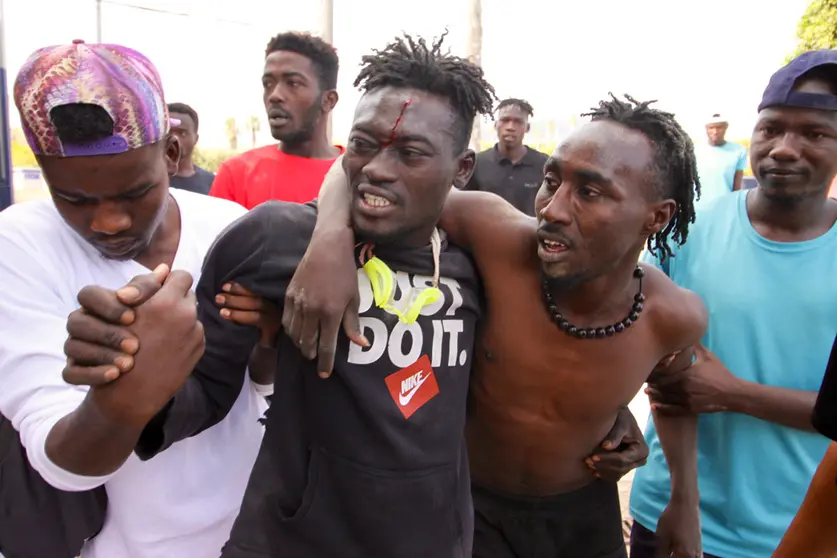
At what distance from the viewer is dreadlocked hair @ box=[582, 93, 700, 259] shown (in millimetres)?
1800

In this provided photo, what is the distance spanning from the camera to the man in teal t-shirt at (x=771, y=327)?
2.01 metres

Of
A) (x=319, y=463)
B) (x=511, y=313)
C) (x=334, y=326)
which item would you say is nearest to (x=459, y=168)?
(x=511, y=313)

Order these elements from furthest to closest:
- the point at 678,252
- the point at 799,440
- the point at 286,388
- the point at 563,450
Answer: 1. the point at 678,252
2. the point at 799,440
3. the point at 563,450
4. the point at 286,388

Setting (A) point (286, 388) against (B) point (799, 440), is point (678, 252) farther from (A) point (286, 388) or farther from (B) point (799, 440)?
(A) point (286, 388)

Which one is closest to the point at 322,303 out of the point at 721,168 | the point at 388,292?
the point at 388,292

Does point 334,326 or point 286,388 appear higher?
point 334,326

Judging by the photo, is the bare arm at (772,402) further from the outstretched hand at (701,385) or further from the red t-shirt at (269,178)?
the red t-shirt at (269,178)

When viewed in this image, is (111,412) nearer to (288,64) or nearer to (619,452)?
(619,452)

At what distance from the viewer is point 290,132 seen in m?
3.54

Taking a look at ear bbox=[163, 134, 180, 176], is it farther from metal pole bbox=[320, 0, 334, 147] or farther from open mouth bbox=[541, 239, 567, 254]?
metal pole bbox=[320, 0, 334, 147]

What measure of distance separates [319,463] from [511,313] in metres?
0.68

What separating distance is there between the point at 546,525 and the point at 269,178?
2280 millimetres

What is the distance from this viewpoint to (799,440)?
6.78 ft

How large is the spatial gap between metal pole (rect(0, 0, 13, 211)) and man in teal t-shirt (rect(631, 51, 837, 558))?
4.06 metres
